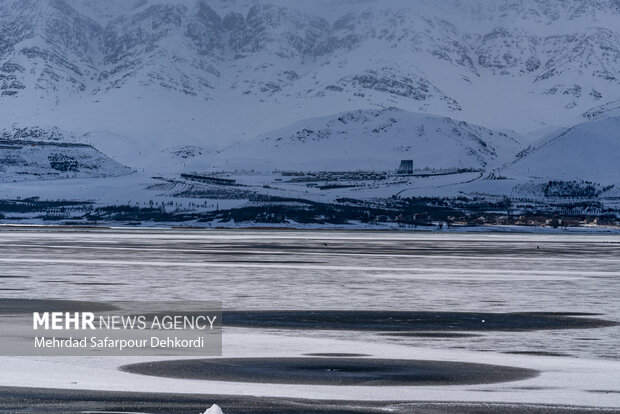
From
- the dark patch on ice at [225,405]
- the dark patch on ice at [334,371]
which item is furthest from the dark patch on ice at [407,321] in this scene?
the dark patch on ice at [225,405]

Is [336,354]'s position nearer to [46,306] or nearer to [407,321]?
[407,321]

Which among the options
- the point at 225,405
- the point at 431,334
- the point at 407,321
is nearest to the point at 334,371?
the point at 225,405

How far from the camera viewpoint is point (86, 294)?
47406 mm

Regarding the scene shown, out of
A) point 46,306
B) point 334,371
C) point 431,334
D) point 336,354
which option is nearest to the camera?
point 334,371

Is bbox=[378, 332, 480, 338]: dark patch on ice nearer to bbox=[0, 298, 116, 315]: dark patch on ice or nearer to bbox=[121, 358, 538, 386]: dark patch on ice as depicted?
bbox=[121, 358, 538, 386]: dark patch on ice

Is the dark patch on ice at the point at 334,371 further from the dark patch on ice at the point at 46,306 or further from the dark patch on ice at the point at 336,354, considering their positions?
the dark patch on ice at the point at 46,306

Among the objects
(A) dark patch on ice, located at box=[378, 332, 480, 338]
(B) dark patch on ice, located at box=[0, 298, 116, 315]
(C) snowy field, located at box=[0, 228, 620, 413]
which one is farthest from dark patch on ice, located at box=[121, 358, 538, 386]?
(B) dark patch on ice, located at box=[0, 298, 116, 315]

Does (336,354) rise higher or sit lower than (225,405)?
higher

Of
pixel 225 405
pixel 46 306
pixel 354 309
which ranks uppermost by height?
pixel 46 306

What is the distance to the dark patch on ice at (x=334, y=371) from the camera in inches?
1099

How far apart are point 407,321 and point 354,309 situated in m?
4.13

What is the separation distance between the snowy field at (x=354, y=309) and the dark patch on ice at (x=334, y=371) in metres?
0.51

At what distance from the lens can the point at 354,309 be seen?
143 feet

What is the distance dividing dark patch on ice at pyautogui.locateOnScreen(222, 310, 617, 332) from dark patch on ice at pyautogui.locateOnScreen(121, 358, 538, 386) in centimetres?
695
